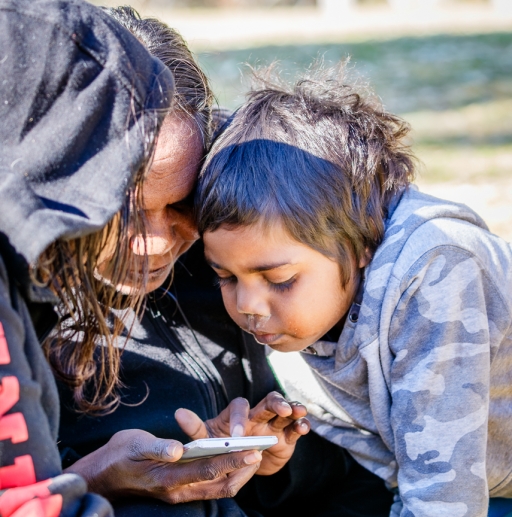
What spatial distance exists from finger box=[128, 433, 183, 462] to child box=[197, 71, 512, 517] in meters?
0.42

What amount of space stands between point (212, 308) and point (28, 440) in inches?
47.5

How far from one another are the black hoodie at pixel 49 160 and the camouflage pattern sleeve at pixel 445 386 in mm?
855

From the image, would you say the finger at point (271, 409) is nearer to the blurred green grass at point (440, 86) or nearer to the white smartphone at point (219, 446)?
the white smartphone at point (219, 446)

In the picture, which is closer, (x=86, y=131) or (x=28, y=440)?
(x=28, y=440)

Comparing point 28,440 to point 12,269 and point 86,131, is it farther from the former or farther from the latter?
point 86,131

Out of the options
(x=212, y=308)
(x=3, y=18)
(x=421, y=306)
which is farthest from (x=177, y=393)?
(x=3, y=18)

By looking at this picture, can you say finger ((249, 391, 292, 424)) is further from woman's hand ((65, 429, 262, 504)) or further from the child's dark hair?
the child's dark hair

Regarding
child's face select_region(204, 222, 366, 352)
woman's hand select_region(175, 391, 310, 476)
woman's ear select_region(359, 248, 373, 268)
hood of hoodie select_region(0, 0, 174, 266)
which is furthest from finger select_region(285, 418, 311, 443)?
hood of hoodie select_region(0, 0, 174, 266)

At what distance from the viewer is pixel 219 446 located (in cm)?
160

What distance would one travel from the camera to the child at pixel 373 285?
1.84 metres

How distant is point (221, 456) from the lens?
1.76 m

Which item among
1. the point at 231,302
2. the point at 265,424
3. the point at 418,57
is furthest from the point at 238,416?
the point at 418,57

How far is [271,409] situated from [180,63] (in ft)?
3.20

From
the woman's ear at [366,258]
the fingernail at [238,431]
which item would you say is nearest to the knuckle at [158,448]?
the fingernail at [238,431]
